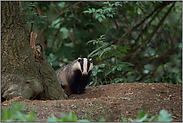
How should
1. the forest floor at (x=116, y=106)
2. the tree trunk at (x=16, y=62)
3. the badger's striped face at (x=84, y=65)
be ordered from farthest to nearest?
the badger's striped face at (x=84, y=65) → the tree trunk at (x=16, y=62) → the forest floor at (x=116, y=106)

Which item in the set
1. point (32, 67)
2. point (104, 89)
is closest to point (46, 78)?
point (32, 67)

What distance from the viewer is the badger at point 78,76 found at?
5164 mm

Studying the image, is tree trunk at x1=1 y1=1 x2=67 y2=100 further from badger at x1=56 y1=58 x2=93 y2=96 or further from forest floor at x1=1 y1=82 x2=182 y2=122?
badger at x1=56 y1=58 x2=93 y2=96

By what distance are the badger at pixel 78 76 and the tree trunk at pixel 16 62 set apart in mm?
1540

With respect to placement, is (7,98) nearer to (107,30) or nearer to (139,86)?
(139,86)

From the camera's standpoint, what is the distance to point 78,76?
17.7 feet

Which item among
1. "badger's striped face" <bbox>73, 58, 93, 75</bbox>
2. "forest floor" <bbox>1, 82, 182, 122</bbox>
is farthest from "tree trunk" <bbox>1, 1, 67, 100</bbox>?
"badger's striped face" <bbox>73, 58, 93, 75</bbox>

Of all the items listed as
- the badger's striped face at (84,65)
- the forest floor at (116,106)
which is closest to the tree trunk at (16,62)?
the forest floor at (116,106)

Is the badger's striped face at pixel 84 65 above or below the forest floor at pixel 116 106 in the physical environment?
above

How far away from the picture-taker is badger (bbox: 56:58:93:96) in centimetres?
516

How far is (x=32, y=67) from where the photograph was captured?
364 centimetres

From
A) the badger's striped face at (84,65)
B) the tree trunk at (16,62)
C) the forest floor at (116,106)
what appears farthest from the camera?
the badger's striped face at (84,65)

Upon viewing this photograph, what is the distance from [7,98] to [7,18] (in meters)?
1.28

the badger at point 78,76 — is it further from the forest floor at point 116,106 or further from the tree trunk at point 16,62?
the tree trunk at point 16,62
